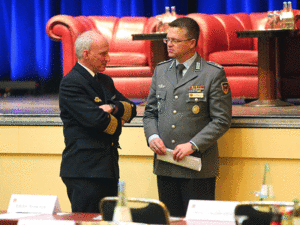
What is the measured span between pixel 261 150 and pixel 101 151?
109 cm

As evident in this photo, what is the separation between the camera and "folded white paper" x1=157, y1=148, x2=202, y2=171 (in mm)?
2531

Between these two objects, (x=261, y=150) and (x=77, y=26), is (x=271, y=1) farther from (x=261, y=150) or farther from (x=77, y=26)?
(x=261, y=150)

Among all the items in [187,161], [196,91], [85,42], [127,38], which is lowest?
[187,161]

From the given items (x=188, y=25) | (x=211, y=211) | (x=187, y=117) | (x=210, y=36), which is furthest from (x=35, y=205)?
(x=210, y=36)

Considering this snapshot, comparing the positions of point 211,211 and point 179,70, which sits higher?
point 179,70

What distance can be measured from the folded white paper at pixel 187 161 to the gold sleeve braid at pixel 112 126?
0.30 meters

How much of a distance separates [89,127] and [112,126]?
0.10m

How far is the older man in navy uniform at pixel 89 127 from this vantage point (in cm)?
237

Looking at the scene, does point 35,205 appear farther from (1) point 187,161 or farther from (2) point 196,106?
(2) point 196,106

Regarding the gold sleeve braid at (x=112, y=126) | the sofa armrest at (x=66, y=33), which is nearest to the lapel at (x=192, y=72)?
the gold sleeve braid at (x=112, y=126)

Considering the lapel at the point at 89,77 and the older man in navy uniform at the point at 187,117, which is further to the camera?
the older man in navy uniform at the point at 187,117

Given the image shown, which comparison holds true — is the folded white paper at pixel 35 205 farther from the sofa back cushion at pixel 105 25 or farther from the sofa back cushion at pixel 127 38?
the sofa back cushion at pixel 105 25

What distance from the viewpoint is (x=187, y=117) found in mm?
2582

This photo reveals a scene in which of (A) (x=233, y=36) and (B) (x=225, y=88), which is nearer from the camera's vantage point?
(B) (x=225, y=88)
